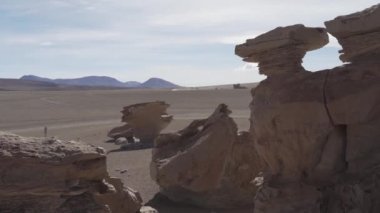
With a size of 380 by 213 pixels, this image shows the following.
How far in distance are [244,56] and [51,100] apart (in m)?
60.7

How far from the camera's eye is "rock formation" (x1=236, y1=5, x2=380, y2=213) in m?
8.38

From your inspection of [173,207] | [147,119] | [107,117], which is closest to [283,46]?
[173,207]

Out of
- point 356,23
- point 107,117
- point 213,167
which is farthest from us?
point 107,117

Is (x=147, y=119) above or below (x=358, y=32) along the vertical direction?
below

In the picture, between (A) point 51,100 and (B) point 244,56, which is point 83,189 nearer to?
(B) point 244,56

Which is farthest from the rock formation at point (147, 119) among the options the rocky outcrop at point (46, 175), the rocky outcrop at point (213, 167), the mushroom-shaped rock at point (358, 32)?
the rocky outcrop at point (46, 175)

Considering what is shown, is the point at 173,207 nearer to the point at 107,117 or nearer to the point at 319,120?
the point at 319,120

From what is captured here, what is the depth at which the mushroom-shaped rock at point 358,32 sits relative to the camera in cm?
811

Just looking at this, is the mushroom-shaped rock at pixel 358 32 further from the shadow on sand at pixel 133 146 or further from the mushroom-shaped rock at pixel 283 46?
the shadow on sand at pixel 133 146

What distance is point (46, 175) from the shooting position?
7.58 meters

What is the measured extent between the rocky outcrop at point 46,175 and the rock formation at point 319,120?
9.54ft

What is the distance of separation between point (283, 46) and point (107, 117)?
41113mm

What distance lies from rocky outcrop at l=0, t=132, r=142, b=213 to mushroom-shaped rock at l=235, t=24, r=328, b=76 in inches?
126

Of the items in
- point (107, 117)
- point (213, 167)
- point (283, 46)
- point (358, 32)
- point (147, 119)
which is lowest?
point (107, 117)
